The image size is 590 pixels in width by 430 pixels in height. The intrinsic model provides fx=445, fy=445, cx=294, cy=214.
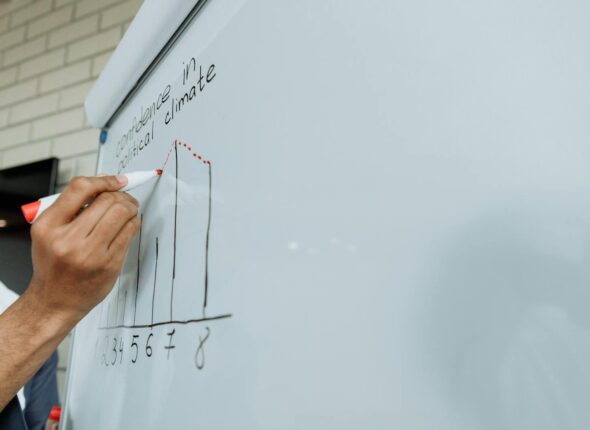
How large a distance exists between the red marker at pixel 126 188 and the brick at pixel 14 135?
1365 mm

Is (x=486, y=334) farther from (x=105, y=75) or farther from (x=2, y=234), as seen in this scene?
(x=2, y=234)

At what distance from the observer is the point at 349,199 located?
0.87 ft

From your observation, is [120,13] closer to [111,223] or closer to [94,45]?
[94,45]

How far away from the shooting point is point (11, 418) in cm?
59

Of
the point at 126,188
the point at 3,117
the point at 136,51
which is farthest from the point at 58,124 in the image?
the point at 126,188

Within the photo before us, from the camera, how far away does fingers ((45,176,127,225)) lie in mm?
468

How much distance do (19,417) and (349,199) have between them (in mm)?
589

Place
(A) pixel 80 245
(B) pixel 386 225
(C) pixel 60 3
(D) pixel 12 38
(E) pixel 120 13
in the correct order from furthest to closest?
(D) pixel 12 38 → (C) pixel 60 3 → (E) pixel 120 13 → (A) pixel 80 245 → (B) pixel 386 225

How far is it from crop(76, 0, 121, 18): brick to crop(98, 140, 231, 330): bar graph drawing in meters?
1.34

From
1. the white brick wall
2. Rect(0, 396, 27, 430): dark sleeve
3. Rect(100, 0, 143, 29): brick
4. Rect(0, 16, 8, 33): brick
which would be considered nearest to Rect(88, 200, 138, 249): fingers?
Rect(0, 396, 27, 430): dark sleeve

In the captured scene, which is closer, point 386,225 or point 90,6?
point 386,225

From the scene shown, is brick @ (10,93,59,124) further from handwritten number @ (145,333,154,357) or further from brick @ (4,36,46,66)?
handwritten number @ (145,333,154,357)

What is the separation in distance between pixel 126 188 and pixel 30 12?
1.77 m

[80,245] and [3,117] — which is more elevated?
[3,117]
